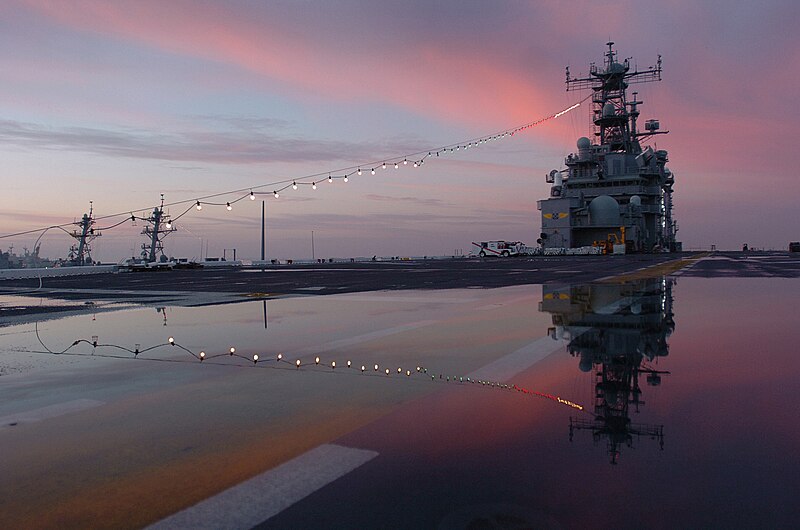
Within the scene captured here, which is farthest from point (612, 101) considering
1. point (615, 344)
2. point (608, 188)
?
point (615, 344)

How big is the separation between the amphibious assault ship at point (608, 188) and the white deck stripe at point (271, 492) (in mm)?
89126

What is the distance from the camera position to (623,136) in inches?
3698

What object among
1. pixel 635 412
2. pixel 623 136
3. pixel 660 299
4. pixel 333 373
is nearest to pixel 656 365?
pixel 635 412

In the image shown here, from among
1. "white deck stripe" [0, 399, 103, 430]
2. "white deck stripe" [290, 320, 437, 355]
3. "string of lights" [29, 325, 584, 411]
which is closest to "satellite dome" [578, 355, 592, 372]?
"string of lights" [29, 325, 584, 411]

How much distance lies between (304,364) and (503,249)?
9246 centimetres

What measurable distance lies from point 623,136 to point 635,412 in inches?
3875

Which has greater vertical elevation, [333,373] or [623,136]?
[623,136]

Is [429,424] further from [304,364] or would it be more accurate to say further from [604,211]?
[604,211]

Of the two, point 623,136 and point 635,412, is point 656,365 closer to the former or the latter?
point 635,412

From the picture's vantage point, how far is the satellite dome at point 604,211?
289ft

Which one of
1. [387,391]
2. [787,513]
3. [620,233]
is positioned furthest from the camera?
[620,233]

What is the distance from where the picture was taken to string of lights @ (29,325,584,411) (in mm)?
5631

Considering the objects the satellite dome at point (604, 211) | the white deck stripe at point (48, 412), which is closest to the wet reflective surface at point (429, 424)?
the white deck stripe at point (48, 412)

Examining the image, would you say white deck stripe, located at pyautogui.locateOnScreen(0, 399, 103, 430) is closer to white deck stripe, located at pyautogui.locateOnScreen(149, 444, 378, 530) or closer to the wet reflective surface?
the wet reflective surface
